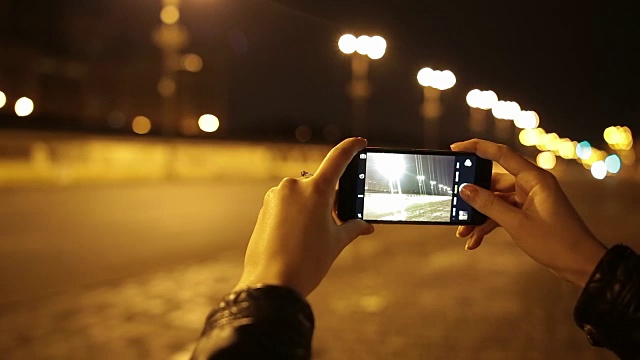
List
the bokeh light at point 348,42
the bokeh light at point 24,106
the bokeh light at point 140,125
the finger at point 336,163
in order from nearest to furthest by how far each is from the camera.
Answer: the finger at point 336,163 < the bokeh light at point 348,42 < the bokeh light at point 24,106 < the bokeh light at point 140,125

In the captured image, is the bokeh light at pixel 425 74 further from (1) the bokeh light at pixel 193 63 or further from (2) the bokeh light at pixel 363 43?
(1) the bokeh light at pixel 193 63

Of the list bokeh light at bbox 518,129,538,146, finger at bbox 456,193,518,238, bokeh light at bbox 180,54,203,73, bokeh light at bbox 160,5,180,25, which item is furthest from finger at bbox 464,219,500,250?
bokeh light at bbox 518,129,538,146

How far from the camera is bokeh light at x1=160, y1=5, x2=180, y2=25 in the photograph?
2752 centimetres

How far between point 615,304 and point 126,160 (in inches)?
1468

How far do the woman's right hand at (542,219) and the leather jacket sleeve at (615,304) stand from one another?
0.34 meters

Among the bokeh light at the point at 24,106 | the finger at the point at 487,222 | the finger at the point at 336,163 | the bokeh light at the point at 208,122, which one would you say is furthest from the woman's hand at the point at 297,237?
the bokeh light at the point at 208,122

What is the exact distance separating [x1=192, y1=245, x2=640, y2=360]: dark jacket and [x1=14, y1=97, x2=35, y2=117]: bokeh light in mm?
66869

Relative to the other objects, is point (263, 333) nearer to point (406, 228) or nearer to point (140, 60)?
point (406, 228)

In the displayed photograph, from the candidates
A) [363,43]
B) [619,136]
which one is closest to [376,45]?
[363,43]

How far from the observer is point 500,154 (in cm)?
310

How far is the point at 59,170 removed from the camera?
108 ft

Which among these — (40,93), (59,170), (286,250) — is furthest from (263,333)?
(40,93)

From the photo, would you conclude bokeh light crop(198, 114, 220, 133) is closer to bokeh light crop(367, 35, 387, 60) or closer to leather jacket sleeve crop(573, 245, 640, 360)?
bokeh light crop(367, 35, 387, 60)

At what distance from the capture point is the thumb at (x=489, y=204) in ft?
9.45
